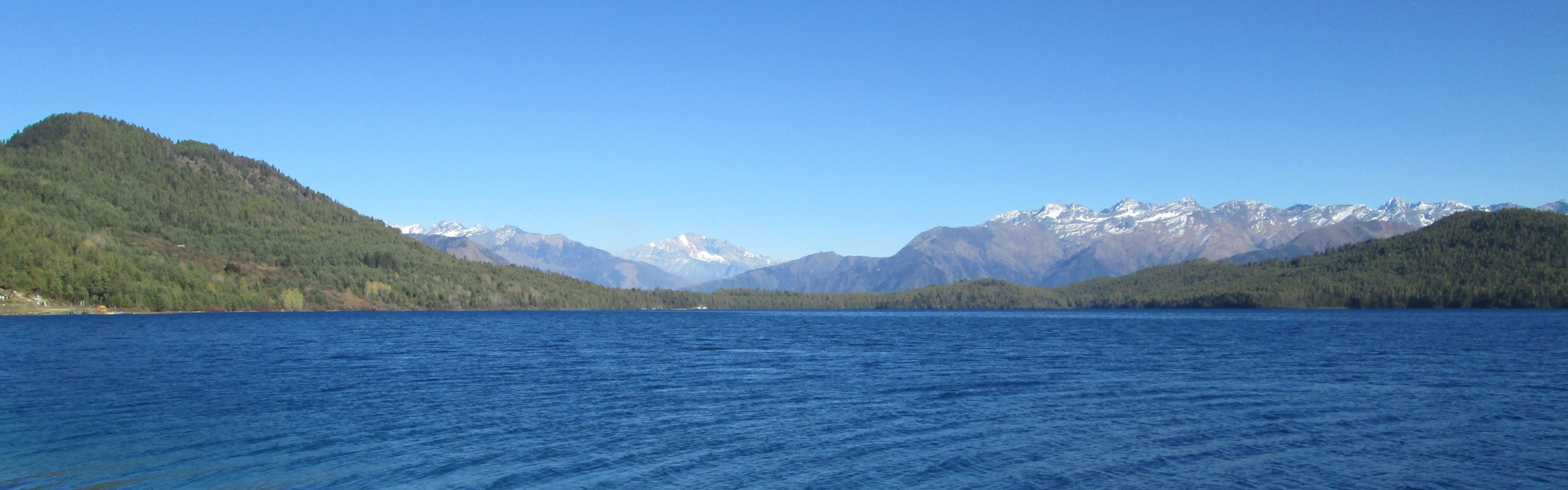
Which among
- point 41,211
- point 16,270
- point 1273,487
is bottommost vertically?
point 1273,487

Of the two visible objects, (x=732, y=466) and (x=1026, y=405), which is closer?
(x=732, y=466)

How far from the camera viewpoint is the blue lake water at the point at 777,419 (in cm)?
3119

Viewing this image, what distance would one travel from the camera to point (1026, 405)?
47.5 m

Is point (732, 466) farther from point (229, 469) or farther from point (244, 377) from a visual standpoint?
point (244, 377)

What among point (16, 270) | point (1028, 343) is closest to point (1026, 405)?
point (1028, 343)

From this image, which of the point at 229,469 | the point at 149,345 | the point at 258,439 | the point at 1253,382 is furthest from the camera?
the point at 149,345

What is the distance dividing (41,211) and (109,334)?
431 feet

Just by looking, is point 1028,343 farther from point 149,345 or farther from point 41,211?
point 41,211

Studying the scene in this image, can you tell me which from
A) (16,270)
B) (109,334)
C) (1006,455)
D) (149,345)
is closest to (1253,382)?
(1006,455)

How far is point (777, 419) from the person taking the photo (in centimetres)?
4306

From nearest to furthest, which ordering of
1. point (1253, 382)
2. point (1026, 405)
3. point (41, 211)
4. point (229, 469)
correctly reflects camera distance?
point (229, 469) → point (1026, 405) → point (1253, 382) → point (41, 211)

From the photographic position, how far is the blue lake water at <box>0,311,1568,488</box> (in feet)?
102

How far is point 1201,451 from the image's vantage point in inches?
1382

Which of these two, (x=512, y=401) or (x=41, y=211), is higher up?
(x=41, y=211)
